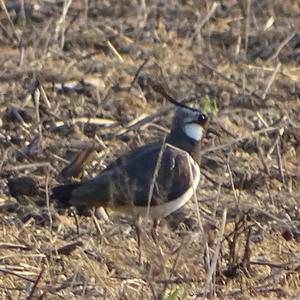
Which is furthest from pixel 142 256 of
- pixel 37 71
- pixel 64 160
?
pixel 37 71

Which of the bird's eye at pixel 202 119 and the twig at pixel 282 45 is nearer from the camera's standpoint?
the bird's eye at pixel 202 119

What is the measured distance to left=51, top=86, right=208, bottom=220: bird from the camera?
312 inches

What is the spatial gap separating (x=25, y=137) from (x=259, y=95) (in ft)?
6.12

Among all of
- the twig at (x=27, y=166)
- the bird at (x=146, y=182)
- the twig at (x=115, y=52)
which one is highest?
the bird at (x=146, y=182)

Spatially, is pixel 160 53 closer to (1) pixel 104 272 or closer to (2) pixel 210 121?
(2) pixel 210 121

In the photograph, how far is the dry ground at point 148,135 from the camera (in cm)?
699

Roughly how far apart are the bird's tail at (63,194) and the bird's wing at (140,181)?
0.07 ft

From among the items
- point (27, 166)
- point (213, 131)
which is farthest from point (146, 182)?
point (213, 131)

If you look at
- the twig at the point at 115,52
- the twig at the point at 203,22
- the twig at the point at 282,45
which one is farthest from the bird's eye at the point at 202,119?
the twig at the point at 203,22

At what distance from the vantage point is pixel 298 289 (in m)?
7.11

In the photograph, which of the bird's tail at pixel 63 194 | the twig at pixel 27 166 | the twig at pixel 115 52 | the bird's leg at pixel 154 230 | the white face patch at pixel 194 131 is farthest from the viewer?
the twig at pixel 115 52

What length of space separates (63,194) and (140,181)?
54 cm

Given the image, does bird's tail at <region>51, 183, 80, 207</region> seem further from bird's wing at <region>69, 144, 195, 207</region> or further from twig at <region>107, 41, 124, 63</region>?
twig at <region>107, 41, 124, 63</region>

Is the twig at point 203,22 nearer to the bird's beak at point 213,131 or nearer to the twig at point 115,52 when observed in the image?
the twig at point 115,52
